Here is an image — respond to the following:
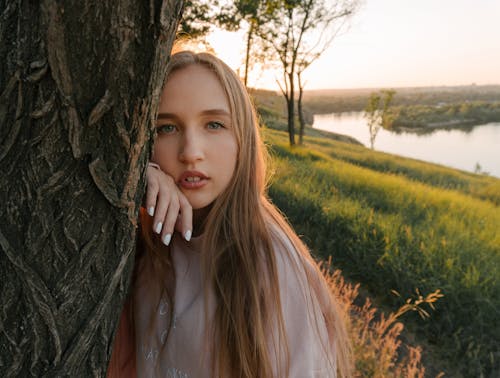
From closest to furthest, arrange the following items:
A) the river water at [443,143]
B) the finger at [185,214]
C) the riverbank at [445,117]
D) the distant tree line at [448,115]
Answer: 1. the finger at [185,214]
2. the river water at [443,143]
3. the riverbank at [445,117]
4. the distant tree line at [448,115]

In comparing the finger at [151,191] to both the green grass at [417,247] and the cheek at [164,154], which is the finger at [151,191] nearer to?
the cheek at [164,154]

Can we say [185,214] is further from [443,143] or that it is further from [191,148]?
[443,143]

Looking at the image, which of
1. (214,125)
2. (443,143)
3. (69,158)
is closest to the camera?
(69,158)

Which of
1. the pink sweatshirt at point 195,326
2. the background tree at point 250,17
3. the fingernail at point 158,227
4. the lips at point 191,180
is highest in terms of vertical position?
the background tree at point 250,17

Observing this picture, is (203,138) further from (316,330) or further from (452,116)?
(452,116)

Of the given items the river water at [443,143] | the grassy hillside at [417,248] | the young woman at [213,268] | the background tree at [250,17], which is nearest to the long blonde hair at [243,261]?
the young woman at [213,268]

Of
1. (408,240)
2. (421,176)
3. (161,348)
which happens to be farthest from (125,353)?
(421,176)

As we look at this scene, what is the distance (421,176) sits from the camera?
41.3 feet

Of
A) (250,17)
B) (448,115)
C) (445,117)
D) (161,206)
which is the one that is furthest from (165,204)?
(448,115)

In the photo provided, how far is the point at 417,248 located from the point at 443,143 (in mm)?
35562

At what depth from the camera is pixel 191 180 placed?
1.29 meters

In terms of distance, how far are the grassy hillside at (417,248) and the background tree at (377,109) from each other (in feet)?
82.6

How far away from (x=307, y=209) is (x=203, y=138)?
485 cm

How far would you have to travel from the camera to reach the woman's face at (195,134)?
49.5 inches
